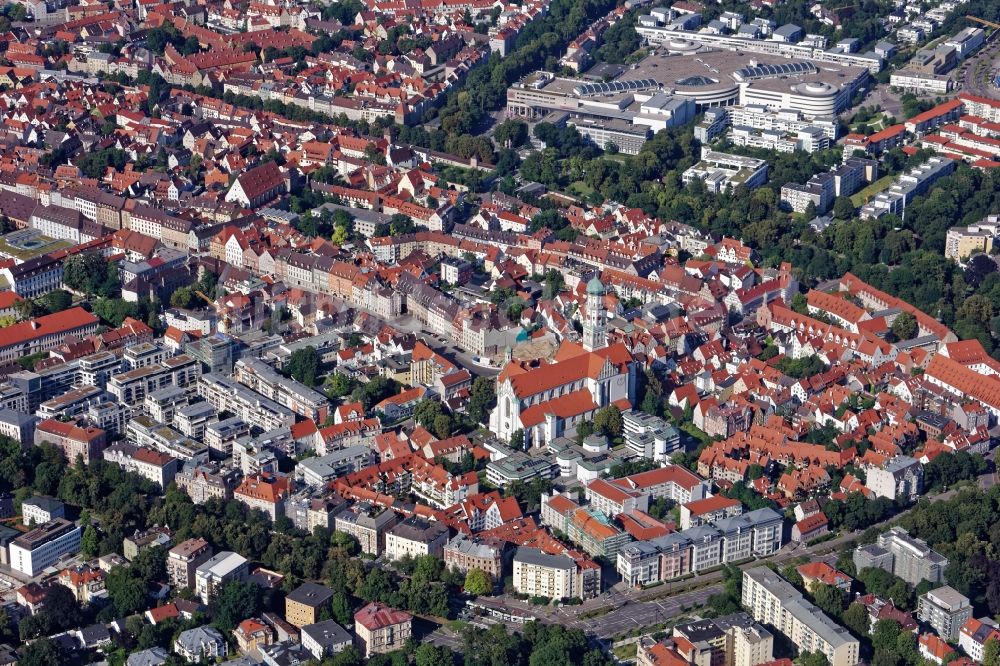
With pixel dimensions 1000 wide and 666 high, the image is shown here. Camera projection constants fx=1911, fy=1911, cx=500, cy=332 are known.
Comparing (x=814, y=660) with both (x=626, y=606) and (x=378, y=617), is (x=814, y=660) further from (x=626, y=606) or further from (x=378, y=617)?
(x=378, y=617)

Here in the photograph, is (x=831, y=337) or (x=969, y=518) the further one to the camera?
(x=831, y=337)

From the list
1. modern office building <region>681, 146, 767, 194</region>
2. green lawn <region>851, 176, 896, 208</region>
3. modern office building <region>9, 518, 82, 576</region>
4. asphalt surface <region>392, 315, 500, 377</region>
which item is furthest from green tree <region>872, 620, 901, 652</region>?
modern office building <region>681, 146, 767, 194</region>

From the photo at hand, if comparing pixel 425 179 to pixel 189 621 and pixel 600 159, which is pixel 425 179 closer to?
pixel 600 159

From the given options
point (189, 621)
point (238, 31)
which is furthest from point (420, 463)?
point (238, 31)

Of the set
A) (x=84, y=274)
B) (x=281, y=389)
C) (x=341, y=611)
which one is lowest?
(x=341, y=611)

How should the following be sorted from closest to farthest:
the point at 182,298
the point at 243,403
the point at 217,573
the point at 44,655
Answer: the point at 44,655, the point at 217,573, the point at 243,403, the point at 182,298

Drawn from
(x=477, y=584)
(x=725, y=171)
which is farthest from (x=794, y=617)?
(x=725, y=171)

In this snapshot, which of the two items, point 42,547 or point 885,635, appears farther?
point 42,547

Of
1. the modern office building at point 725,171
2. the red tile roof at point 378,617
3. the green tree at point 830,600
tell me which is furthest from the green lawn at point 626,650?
the modern office building at point 725,171
